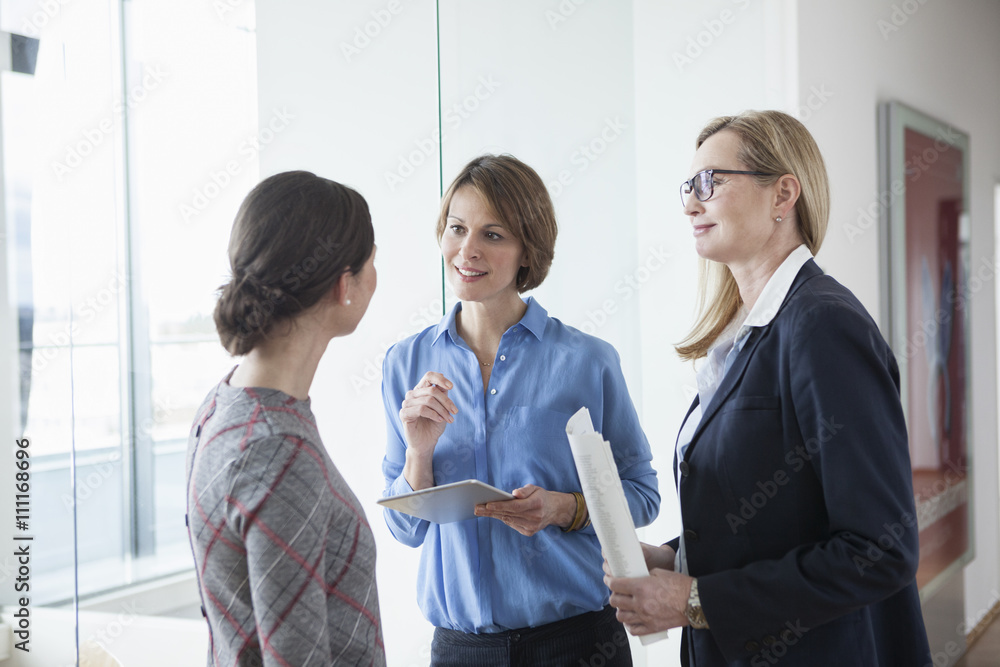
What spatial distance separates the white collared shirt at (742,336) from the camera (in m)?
1.30

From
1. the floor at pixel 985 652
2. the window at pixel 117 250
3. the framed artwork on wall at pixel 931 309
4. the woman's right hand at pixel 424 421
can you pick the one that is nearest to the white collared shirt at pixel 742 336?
the woman's right hand at pixel 424 421

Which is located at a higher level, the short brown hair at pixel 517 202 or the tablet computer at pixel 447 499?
the short brown hair at pixel 517 202

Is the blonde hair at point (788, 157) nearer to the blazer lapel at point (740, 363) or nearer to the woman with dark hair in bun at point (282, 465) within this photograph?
the blazer lapel at point (740, 363)

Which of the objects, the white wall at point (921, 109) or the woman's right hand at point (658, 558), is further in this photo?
the white wall at point (921, 109)

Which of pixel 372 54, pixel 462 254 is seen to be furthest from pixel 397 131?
pixel 462 254

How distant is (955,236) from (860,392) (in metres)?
3.63

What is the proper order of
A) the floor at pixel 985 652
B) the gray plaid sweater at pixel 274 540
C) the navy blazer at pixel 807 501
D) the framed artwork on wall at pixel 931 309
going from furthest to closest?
the floor at pixel 985 652 → the framed artwork on wall at pixel 931 309 → the navy blazer at pixel 807 501 → the gray plaid sweater at pixel 274 540

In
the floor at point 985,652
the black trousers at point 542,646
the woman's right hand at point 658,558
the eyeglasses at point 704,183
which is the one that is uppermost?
the eyeglasses at point 704,183

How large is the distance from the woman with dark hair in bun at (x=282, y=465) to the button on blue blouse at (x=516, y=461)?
499mm

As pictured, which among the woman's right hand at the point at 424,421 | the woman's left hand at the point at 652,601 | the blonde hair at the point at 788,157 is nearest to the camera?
the woman's left hand at the point at 652,601

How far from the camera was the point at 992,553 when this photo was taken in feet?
15.8

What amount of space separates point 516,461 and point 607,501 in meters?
0.42

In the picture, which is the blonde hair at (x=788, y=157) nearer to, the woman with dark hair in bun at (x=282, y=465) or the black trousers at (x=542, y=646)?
the woman with dark hair in bun at (x=282, y=465)

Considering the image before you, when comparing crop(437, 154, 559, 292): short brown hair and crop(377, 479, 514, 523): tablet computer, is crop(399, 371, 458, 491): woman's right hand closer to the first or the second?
crop(377, 479, 514, 523): tablet computer
